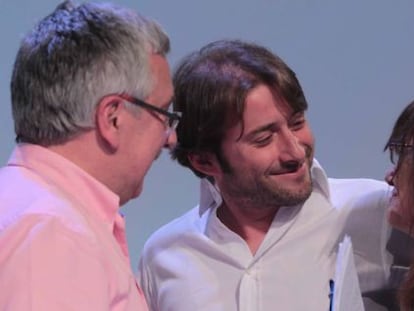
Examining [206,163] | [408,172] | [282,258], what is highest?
[408,172]

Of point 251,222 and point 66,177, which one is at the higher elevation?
point 66,177

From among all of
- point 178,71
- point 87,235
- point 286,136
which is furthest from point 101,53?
point 178,71

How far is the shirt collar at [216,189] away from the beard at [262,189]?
30 mm

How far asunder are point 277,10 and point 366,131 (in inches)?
15.2

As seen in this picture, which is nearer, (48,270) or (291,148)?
(48,270)

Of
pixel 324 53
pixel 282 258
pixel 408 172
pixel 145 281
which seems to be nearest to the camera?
pixel 408 172

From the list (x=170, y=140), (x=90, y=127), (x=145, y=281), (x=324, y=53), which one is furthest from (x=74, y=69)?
(x=324, y=53)

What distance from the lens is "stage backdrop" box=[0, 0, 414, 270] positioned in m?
1.96

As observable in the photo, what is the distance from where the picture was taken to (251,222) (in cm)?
151

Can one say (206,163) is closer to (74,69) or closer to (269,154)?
(269,154)

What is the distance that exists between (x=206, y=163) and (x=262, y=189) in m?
0.17

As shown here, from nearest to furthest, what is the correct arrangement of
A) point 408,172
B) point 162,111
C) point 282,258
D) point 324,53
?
1. point 162,111
2. point 408,172
3. point 282,258
4. point 324,53

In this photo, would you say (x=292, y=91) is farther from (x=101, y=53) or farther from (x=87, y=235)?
(x=87, y=235)

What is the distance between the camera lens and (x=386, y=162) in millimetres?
1996
